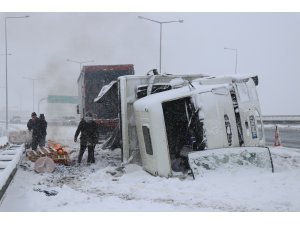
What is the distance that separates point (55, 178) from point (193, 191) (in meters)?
3.51

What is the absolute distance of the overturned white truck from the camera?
840cm

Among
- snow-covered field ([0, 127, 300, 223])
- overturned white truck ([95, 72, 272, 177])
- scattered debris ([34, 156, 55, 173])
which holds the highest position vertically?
overturned white truck ([95, 72, 272, 177])

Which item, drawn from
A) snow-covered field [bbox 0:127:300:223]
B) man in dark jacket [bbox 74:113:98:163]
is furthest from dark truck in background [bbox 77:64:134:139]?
snow-covered field [bbox 0:127:300:223]

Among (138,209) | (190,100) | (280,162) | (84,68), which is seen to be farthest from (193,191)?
(84,68)

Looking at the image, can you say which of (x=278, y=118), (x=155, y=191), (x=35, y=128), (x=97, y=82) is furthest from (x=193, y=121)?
(x=97, y=82)

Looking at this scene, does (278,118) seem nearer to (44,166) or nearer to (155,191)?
(44,166)

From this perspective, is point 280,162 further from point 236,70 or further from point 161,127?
point 161,127

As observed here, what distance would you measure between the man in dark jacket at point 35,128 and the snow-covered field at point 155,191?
404cm

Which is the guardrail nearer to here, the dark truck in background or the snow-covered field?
the snow-covered field

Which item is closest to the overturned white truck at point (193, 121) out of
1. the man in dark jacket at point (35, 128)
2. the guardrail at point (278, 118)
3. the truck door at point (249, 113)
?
the truck door at point (249, 113)

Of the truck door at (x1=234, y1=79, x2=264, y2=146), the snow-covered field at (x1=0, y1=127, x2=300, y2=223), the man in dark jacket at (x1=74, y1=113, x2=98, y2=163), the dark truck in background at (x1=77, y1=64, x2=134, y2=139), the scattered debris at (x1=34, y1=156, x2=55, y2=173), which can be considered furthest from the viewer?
the dark truck in background at (x1=77, y1=64, x2=134, y2=139)

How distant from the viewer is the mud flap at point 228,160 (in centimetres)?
809

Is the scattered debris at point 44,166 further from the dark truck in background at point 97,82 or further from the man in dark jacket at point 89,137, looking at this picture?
the dark truck in background at point 97,82

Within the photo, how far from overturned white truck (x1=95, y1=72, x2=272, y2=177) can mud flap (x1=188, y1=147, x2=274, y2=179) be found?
6 cm
